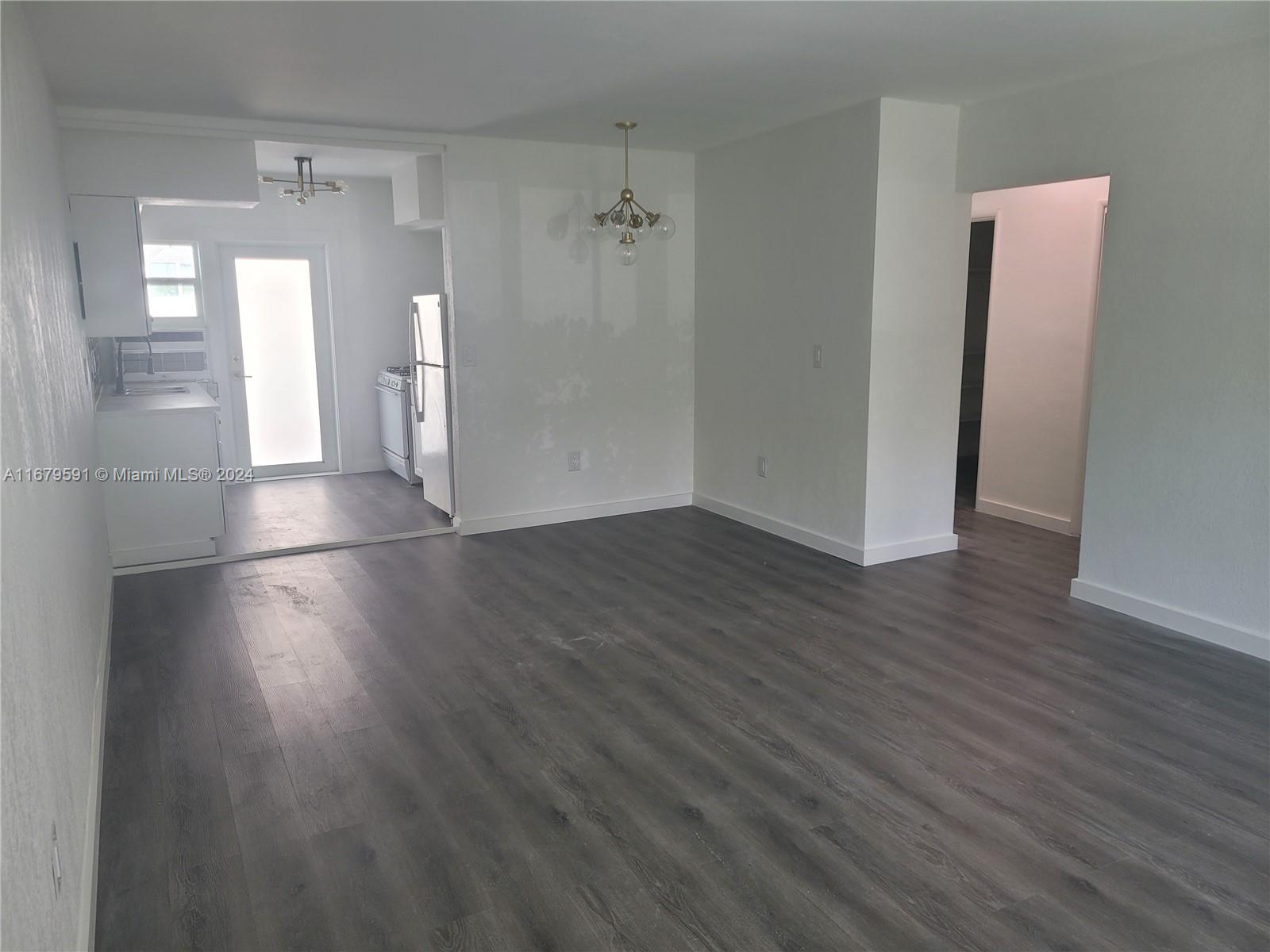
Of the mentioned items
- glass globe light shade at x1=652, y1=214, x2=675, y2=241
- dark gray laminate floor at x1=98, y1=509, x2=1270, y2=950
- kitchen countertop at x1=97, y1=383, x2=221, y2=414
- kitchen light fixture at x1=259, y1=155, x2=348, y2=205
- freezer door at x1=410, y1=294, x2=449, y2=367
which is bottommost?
dark gray laminate floor at x1=98, y1=509, x2=1270, y2=950

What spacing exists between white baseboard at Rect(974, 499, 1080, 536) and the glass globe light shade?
2.84 meters

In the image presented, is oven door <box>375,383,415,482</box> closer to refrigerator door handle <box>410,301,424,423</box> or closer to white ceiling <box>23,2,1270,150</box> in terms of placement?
refrigerator door handle <box>410,301,424,423</box>

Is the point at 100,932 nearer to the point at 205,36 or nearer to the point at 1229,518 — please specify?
the point at 205,36

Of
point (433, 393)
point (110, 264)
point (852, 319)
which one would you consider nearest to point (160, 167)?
point (110, 264)

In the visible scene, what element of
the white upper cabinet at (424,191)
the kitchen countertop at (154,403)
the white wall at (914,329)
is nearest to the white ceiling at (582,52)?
the white wall at (914,329)

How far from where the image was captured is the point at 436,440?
612 cm

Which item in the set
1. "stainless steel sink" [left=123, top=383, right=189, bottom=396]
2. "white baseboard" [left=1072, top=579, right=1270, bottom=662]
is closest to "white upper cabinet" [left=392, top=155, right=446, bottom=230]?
"stainless steel sink" [left=123, top=383, right=189, bottom=396]

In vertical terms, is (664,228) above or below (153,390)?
above

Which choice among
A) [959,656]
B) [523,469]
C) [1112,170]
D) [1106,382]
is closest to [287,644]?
[523,469]

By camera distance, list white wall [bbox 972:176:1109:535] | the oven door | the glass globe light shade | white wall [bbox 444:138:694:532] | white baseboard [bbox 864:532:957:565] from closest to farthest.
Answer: white baseboard [bbox 864:532:957:565]
the glass globe light shade
white wall [bbox 972:176:1109:535]
white wall [bbox 444:138:694:532]
the oven door

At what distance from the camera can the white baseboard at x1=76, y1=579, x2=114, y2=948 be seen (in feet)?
Result: 6.77

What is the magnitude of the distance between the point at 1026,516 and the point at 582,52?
13.4 feet

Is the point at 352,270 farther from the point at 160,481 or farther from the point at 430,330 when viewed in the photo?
Answer: the point at 160,481

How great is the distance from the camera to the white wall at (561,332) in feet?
18.3
